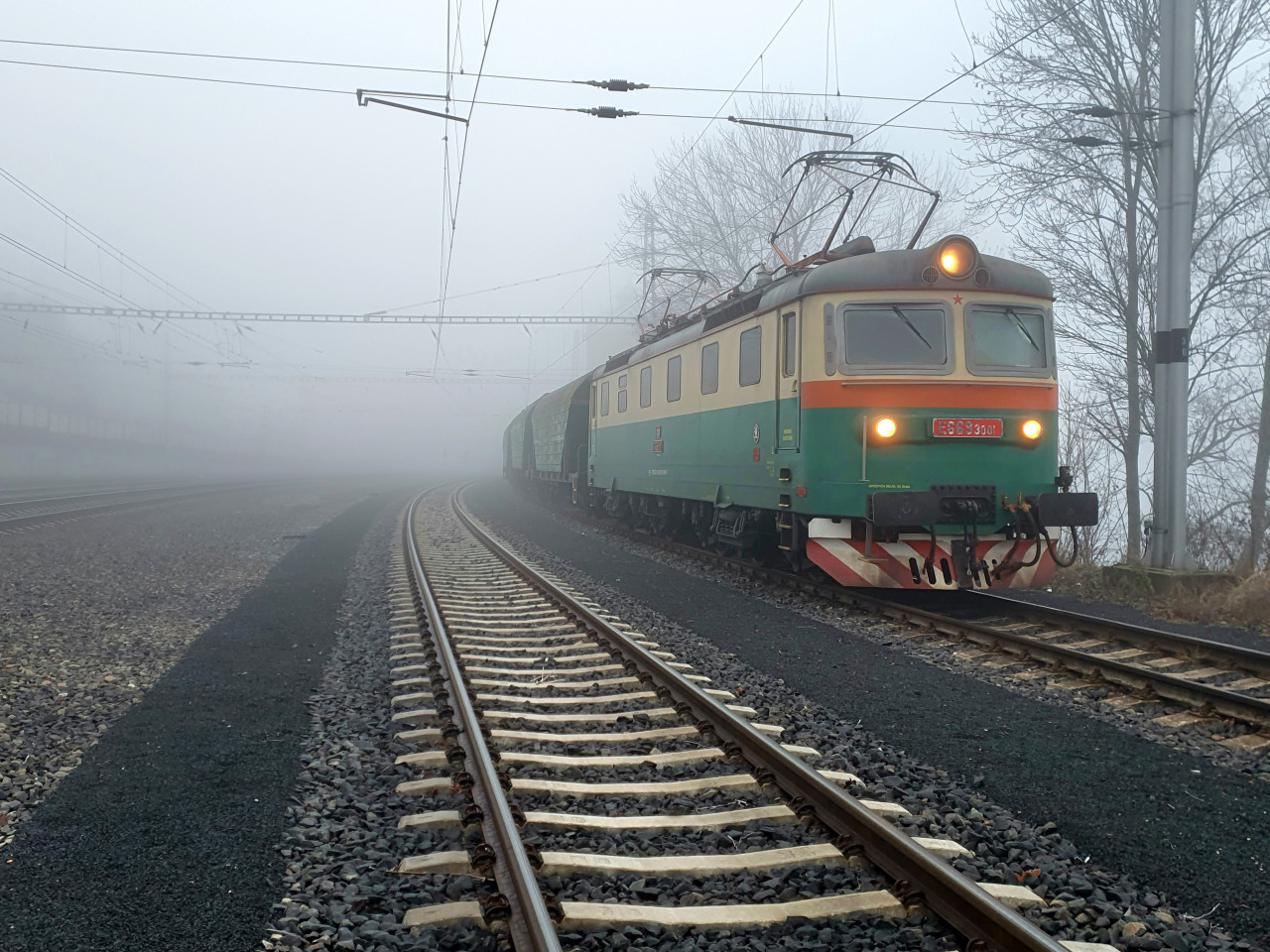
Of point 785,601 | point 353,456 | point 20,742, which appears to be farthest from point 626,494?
point 353,456

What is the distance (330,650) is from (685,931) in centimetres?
493

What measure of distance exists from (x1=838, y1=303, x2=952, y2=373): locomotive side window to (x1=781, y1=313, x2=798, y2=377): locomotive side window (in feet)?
1.81

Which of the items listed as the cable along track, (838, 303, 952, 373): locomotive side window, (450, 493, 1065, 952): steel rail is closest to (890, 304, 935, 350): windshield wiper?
(838, 303, 952, 373): locomotive side window

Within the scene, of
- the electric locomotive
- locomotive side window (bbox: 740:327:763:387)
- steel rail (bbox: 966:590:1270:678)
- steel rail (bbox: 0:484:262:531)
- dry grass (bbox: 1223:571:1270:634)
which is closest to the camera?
steel rail (bbox: 966:590:1270:678)

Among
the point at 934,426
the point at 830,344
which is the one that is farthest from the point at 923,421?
the point at 830,344

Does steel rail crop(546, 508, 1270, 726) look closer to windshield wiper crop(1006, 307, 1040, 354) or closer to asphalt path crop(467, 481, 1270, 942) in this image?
asphalt path crop(467, 481, 1270, 942)

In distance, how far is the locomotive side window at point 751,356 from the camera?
31.8ft

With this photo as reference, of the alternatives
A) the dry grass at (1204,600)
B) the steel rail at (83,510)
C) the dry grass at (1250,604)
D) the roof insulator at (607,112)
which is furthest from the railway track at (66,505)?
the dry grass at (1250,604)

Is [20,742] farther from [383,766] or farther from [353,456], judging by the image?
[353,456]

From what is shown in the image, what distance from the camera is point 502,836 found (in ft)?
10.7

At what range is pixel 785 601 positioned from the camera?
30.1 feet

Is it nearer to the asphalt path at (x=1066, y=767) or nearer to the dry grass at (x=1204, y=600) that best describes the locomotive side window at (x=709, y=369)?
the asphalt path at (x=1066, y=767)

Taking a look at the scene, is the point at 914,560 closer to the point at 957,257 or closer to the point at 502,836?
the point at 957,257

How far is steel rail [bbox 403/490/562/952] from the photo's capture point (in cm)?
264
